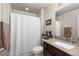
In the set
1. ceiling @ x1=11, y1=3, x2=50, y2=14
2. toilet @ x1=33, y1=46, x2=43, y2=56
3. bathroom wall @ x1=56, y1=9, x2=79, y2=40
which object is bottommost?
toilet @ x1=33, y1=46, x2=43, y2=56

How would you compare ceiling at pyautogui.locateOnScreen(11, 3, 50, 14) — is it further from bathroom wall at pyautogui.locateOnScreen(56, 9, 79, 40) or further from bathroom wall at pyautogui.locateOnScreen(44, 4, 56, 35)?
bathroom wall at pyautogui.locateOnScreen(56, 9, 79, 40)

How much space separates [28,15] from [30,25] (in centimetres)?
33

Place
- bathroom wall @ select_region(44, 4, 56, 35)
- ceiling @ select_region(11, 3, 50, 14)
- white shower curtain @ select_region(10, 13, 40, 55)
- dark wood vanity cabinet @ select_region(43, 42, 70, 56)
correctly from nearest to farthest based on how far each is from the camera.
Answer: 1. dark wood vanity cabinet @ select_region(43, 42, 70, 56)
2. ceiling @ select_region(11, 3, 50, 14)
3. white shower curtain @ select_region(10, 13, 40, 55)
4. bathroom wall @ select_region(44, 4, 56, 35)

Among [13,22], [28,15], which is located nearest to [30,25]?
[28,15]

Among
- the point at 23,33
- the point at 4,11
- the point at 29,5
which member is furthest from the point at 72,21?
the point at 4,11

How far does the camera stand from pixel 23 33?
2123mm

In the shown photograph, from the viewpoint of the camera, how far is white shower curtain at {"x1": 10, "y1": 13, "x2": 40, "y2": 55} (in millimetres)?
2004

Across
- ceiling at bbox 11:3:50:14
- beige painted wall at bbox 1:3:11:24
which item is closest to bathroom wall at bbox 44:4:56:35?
ceiling at bbox 11:3:50:14

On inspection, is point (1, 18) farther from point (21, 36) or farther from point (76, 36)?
point (76, 36)

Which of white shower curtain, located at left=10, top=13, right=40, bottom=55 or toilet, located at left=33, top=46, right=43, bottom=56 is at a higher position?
white shower curtain, located at left=10, top=13, right=40, bottom=55

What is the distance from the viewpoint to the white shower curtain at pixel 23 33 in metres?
2.00

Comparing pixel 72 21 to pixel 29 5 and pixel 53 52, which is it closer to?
pixel 53 52

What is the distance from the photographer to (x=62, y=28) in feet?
6.09

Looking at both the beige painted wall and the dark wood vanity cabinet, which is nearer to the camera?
the dark wood vanity cabinet
